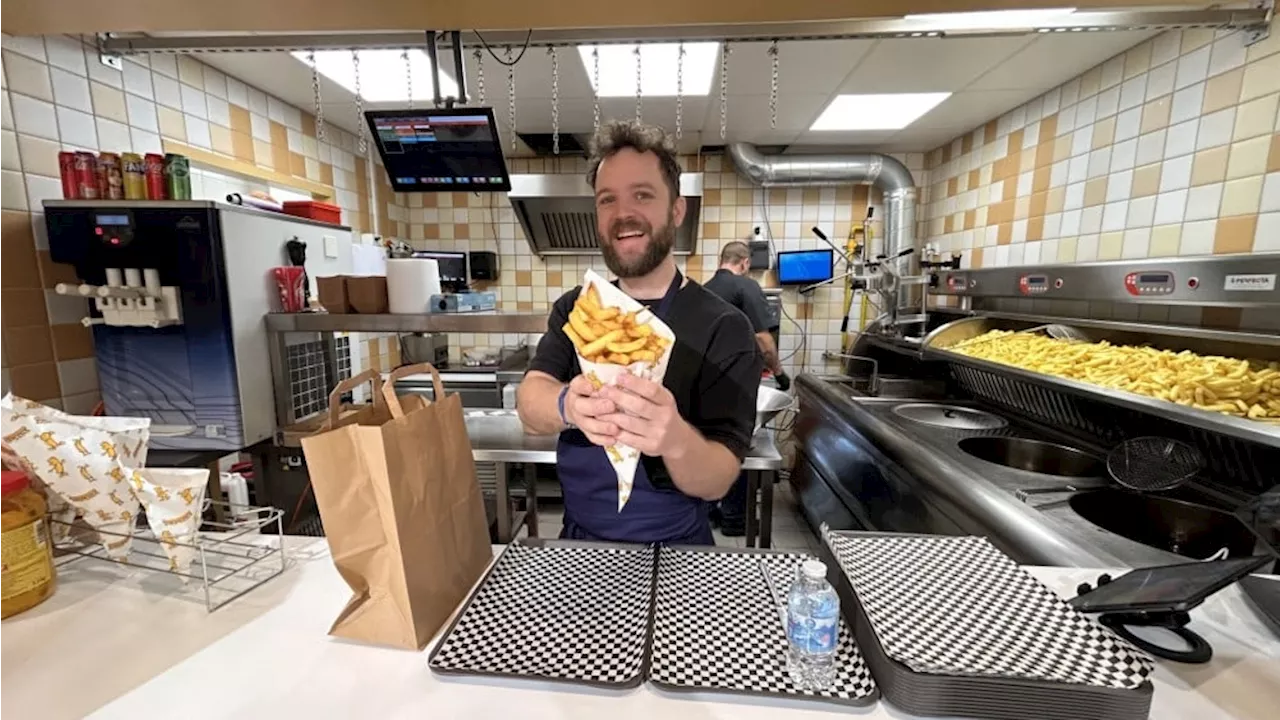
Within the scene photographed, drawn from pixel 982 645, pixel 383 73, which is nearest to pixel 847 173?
pixel 383 73

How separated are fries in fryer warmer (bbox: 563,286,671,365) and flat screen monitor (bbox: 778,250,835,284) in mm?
3666

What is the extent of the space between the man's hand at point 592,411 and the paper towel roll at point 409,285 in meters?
1.41

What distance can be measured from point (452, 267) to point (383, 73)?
Result: 1.84 metres

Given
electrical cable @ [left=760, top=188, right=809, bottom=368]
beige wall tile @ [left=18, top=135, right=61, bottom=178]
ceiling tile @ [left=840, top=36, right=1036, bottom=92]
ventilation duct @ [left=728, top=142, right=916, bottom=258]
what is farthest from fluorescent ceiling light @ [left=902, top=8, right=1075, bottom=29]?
beige wall tile @ [left=18, top=135, right=61, bottom=178]

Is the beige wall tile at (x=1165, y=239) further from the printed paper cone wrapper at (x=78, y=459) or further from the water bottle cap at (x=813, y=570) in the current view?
the printed paper cone wrapper at (x=78, y=459)

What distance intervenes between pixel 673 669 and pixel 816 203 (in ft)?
13.7

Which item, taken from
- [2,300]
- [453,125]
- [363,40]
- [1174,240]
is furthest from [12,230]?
[1174,240]

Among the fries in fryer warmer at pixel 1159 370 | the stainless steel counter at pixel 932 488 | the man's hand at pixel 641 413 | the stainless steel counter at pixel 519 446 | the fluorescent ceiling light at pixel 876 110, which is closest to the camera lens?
the man's hand at pixel 641 413

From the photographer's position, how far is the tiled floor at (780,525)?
3.25m

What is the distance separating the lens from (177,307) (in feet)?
5.85

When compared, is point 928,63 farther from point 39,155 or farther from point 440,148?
point 39,155

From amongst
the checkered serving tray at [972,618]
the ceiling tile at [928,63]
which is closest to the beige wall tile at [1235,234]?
the ceiling tile at [928,63]

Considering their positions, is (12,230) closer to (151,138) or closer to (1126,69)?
(151,138)

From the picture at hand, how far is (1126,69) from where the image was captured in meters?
2.35
